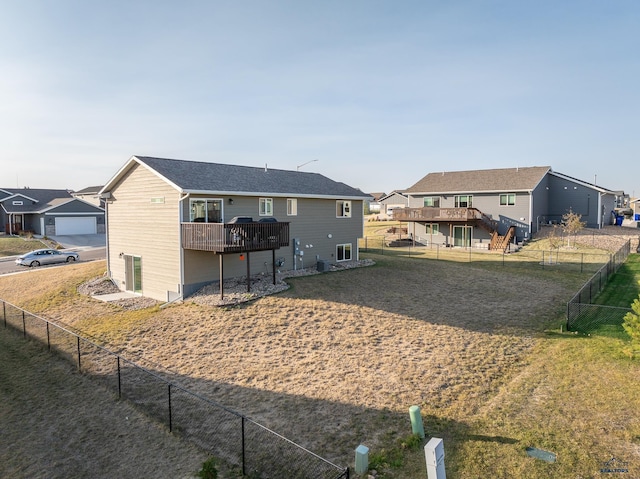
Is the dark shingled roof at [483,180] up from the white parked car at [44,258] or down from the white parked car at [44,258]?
up

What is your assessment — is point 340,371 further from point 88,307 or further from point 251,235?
point 88,307

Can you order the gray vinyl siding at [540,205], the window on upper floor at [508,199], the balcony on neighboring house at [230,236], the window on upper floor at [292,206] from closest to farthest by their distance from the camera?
the balcony on neighboring house at [230,236], the window on upper floor at [292,206], the gray vinyl siding at [540,205], the window on upper floor at [508,199]

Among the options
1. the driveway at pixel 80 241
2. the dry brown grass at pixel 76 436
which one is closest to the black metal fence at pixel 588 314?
the dry brown grass at pixel 76 436

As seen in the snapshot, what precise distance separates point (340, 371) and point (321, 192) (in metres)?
15.7

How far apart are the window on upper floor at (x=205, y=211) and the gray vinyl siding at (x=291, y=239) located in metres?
0.27

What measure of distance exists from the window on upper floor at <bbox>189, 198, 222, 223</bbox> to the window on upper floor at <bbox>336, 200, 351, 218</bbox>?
9157mm

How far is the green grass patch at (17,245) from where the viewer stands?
1682 inches

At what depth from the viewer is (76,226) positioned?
54.4 meters

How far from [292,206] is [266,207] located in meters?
2.00

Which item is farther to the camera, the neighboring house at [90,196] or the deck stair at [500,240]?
the neighboring house at [90,196]

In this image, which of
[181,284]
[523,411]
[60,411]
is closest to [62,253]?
[181,284]

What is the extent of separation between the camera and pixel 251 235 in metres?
19.9

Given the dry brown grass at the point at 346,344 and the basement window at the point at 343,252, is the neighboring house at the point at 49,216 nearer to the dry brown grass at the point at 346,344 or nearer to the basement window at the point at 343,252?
the dry brown grass at the point at 346,344

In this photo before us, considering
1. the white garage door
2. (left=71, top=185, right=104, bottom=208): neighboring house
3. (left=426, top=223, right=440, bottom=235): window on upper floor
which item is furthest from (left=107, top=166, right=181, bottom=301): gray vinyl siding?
(left=71, top=185, right=104, bottom=208): neighboring house
